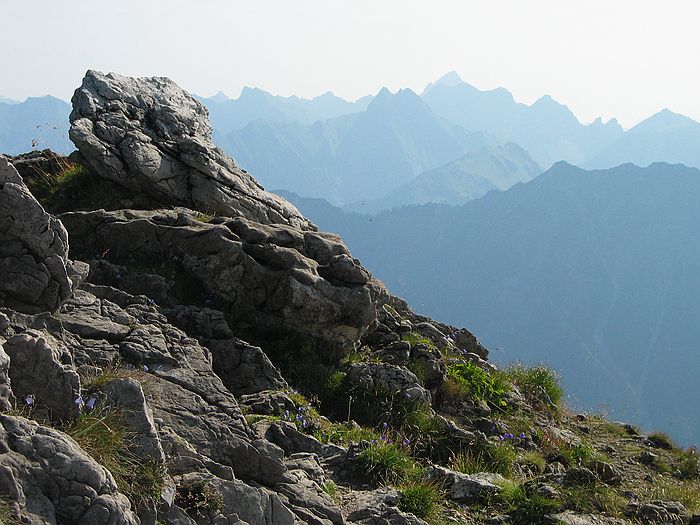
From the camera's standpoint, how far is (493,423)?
12320mm

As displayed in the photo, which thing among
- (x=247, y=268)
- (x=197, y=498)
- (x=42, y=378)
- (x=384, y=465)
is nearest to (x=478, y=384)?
(x=384, y=465)

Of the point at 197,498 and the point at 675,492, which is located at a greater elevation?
the point at 675,492

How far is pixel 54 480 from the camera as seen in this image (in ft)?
17.3

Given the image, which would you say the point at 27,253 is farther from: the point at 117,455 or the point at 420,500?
the point at 420,500

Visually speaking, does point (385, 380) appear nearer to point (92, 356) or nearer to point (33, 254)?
point (92, 356)

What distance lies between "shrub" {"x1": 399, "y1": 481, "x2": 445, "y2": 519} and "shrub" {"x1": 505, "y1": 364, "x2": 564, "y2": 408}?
7.08 meters

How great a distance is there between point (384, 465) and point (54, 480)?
5140mm

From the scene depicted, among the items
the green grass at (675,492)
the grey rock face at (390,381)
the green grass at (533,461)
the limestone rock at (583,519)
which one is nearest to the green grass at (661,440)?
the green grass at (675,492)

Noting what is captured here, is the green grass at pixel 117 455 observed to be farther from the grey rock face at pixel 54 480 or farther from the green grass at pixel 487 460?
the green grass at pixel 487 460

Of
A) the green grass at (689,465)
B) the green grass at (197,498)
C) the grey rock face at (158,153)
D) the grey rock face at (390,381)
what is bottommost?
the green grass at (197,498)

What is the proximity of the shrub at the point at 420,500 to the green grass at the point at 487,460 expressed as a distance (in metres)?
1.74

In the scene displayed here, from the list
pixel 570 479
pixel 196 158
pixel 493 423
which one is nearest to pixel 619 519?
pixel 570 479

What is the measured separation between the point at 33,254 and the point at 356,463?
5275 millimetres

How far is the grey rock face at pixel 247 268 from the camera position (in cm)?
1219
